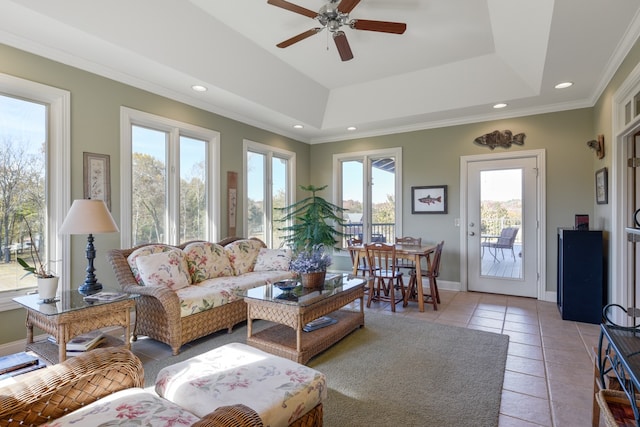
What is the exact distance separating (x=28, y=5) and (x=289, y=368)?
3.08 meters

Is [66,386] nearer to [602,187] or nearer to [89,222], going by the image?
[89,222]

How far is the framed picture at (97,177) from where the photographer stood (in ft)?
10.6

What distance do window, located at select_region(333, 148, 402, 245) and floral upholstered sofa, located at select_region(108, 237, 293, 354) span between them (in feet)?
7.92

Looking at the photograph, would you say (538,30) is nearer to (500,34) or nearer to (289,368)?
(500,34)

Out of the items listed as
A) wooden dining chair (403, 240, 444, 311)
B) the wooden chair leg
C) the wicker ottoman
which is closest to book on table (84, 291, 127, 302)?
the wicker ottoman

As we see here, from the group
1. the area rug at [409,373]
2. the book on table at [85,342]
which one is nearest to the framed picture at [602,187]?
the area rug at [409,373]

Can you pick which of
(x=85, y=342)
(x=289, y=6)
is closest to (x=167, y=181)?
(x=85, y=342)

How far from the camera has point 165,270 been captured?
3.25 m

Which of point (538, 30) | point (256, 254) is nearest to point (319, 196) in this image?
point (256, 254)

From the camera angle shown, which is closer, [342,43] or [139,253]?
[342,43]

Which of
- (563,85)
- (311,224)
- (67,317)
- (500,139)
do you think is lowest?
(67,317)

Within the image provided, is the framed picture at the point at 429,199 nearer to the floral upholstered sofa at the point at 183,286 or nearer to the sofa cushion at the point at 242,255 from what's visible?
the floral upholstered sofa at the point at 183,286

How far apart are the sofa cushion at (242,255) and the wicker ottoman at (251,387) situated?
7.65ft

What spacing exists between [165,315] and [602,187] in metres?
4.90
